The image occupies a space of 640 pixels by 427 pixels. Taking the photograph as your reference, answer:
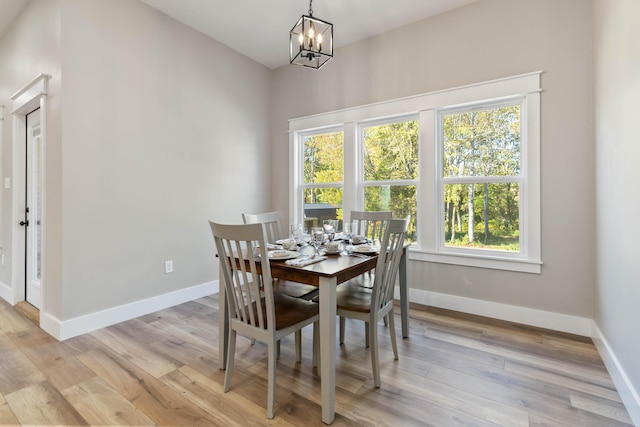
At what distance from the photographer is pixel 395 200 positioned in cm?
344

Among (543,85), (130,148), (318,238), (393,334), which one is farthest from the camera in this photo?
(130,148)

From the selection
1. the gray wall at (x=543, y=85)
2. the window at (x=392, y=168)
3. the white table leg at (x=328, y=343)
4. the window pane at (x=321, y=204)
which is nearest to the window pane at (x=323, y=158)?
the window pane at (x=321, y=204)

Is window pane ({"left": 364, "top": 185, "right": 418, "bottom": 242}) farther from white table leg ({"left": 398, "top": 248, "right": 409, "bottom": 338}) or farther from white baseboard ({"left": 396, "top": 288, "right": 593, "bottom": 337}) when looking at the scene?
white table leg ({"left": 398, "top": 248, "right": 409, "bottom": 338})

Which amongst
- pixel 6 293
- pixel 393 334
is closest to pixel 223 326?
pixel 393 334

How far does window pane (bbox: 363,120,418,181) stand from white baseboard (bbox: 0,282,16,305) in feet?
13.5

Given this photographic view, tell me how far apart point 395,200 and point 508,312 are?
5.01 ft

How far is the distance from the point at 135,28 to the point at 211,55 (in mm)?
852

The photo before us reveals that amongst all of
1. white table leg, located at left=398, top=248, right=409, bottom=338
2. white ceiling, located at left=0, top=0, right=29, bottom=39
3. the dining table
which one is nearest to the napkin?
the dining table

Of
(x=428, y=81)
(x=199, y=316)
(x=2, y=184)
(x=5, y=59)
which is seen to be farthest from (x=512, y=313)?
(x=5, y=59)

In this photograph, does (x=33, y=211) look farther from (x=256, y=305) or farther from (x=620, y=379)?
(x=620, y=379)

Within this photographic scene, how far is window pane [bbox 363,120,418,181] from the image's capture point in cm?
331

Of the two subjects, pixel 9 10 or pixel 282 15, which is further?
pixel 282 15

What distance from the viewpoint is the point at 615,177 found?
6.04 ft

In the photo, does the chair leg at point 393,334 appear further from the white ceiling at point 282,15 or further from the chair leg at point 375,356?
the white ceiling at point 282,15
